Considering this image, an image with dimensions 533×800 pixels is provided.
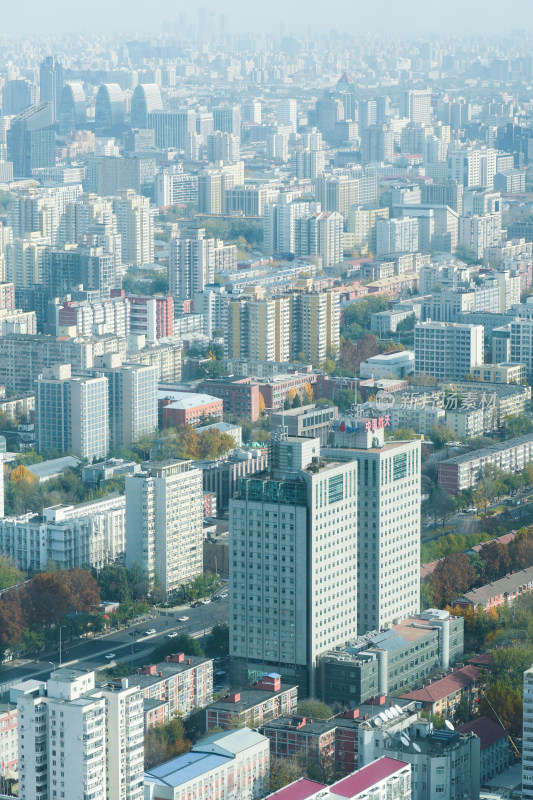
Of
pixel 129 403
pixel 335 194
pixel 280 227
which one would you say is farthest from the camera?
pixel 335 194

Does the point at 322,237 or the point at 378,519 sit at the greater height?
the point at 322,237

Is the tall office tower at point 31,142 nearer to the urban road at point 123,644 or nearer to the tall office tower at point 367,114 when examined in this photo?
the tall office tower at point 367,114

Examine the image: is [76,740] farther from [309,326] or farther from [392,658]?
[309,326]

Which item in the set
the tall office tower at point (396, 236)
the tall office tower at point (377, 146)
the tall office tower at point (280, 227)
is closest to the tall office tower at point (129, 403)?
the tall office tower at point (280, 227)

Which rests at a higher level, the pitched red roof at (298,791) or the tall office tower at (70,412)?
the tall office tower at (70,412)

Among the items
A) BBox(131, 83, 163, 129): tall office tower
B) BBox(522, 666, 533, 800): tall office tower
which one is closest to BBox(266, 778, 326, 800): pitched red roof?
BBox(522, 666, 533, 800): tall office tower

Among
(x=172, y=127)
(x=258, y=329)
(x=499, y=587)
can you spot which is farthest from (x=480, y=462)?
(x=172, y=127)
